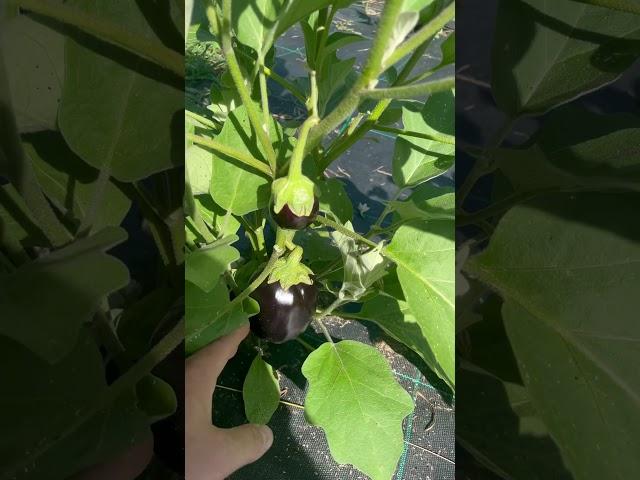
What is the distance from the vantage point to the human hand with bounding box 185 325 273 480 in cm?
37

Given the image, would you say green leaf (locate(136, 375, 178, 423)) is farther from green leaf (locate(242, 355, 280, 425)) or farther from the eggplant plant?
green leaf (locate(242, 355, 280, 425))

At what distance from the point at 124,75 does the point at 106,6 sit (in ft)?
0.07

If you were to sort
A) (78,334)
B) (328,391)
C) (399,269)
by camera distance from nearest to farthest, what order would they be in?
(78,334), (399,269), (328,391)

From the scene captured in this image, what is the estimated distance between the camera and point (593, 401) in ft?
0.61

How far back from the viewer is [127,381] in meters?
0.19

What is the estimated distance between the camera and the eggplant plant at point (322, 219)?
0.29 m

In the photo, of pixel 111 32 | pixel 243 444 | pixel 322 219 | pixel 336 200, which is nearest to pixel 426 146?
pixel 336 200

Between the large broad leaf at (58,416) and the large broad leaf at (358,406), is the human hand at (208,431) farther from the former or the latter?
the large broad leaf at (58,416)

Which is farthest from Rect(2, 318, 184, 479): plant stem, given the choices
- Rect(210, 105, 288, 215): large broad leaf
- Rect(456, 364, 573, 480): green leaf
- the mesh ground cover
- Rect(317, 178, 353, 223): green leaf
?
the mesh ground cover

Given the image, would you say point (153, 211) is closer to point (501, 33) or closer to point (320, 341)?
point (501, 33)

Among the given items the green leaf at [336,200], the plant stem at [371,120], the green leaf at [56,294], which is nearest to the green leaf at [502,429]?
the green leaf at [56,294]

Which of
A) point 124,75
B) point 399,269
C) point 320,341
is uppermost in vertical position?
point 124,75

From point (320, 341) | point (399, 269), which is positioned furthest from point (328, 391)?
point (320, 341)

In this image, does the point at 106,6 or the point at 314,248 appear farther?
the point at 314,248
